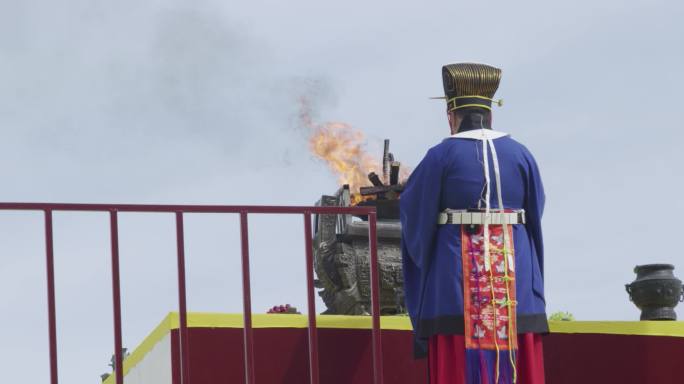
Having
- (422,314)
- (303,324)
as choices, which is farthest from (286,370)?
(422,314)

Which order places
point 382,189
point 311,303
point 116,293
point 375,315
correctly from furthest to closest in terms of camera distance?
point 382,189 < point 375,315 < point 311,303 < point 116,293

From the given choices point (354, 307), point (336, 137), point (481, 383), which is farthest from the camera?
point (336, 137)

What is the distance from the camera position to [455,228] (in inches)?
280

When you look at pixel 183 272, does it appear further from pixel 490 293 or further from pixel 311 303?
pixel 490 293

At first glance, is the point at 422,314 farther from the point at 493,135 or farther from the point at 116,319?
the point at 116,319

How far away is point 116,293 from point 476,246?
1959 mm

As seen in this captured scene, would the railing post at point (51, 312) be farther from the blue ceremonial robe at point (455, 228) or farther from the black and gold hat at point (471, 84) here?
the black and gold hat at point (471, 84)

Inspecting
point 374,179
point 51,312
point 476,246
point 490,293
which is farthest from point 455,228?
point 374,179

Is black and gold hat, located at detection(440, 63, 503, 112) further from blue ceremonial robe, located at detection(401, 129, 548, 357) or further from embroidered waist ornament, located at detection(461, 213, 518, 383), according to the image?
embroidered waist ornament, located at detection(461, 213, 518, 383)

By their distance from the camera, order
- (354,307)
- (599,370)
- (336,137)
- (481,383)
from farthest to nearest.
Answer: (336,137), (354,307), (599,370), (481,383)

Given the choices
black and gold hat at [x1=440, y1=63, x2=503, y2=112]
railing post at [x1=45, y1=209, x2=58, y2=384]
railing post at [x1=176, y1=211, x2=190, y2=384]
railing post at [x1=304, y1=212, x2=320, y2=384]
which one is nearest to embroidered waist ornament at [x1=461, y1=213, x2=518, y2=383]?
black and gold hat at [x1=440, y1=63, x2=503, y2=112]

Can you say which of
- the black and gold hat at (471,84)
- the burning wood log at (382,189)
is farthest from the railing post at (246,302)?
the burning wood log at (382,189)

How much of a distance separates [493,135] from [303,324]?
5.81 feet

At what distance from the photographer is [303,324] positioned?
8.14 metres
